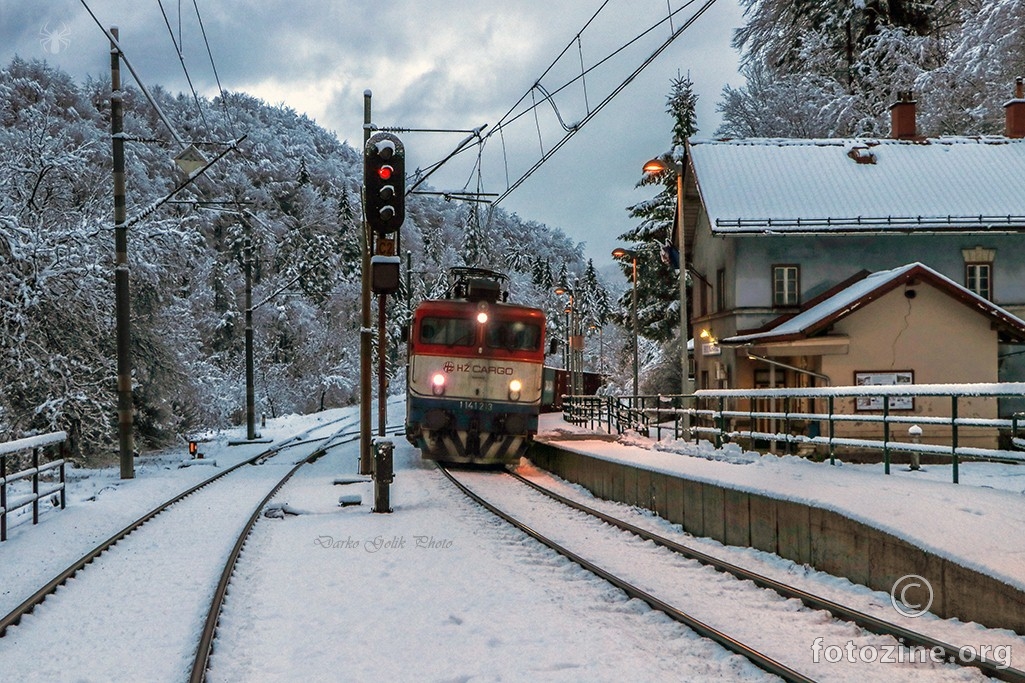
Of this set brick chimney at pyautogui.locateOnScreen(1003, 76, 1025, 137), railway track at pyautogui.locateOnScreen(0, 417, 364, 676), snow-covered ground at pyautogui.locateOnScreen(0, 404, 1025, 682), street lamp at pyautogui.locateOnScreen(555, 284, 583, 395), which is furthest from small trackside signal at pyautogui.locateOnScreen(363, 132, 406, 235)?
street lamp at pyautogui.locateOnScreen(555, 284, 583, 395)

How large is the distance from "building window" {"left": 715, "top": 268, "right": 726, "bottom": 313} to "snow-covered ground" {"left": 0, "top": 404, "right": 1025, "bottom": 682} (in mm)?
16342

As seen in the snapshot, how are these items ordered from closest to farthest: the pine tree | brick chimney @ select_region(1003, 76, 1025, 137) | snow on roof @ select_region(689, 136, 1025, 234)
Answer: snow on roof @ select_region(689, 136, 1025, 234), brick chimney @ select_region(1003, 76, 1025, 137), the pine tree

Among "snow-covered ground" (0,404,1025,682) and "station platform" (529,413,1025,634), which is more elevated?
"station platform" (529,413,1025,634)

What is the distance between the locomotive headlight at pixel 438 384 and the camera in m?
20.2

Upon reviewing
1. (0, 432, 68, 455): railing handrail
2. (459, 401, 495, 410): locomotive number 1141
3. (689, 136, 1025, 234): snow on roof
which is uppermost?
(689, 136, 1025, 234): snow on roof

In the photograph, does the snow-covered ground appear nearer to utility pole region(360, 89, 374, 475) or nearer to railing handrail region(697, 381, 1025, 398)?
railing handrail region(697, 381, 1025, 398)

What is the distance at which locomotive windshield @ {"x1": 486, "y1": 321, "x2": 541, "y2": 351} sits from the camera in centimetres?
2050

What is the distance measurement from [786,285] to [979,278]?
554cm

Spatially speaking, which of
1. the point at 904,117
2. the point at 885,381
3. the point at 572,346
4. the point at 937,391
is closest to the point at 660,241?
the point at 572,346

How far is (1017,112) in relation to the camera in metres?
31.2

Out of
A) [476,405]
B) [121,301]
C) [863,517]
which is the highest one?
[121,301]

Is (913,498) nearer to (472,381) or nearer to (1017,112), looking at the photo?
(472,381)

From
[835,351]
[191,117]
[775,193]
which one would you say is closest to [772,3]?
[775,193]

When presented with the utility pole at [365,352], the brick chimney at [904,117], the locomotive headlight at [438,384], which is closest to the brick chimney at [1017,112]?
the brick chimney at [904,117]
